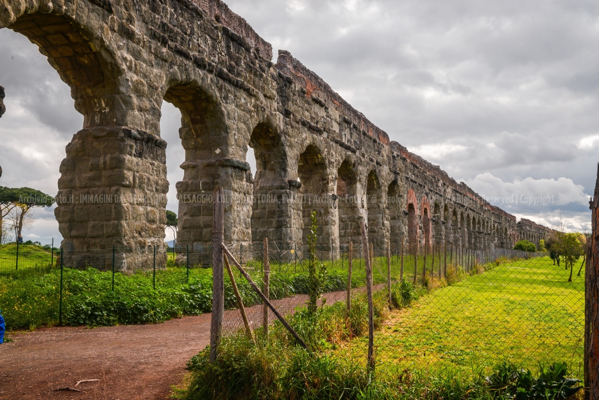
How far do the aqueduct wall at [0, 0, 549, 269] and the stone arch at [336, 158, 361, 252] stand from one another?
2.80 feet

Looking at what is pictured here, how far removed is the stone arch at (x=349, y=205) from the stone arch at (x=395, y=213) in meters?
5.64

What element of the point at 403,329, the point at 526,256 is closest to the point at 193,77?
the point at 403,329

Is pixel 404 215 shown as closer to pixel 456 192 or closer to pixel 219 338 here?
pixel 456 192

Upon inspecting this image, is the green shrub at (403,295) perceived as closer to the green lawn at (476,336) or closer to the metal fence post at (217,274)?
the green lawn at (476,336)

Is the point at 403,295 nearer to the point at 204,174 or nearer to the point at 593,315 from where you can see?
the point at 204,174

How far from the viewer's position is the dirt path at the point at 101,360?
175 inches

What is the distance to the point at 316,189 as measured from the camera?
1745cm

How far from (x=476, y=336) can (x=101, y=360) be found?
196 inches

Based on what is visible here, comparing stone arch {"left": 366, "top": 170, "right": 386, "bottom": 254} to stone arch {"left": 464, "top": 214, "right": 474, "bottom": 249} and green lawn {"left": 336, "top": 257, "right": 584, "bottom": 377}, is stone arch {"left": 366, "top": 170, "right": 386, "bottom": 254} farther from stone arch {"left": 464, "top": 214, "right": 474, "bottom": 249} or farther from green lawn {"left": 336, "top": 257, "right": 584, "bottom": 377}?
stone arch {"left": 464, "top": 214, "right": 474, "bottom": 249}

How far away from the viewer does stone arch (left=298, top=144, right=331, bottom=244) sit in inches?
666

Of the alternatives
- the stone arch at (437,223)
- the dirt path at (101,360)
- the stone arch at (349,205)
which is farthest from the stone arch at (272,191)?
the stone arch at (437,223)

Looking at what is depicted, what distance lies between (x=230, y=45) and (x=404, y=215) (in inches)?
640

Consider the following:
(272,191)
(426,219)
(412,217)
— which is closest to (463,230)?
(426,219)

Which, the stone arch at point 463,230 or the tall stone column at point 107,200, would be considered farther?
the stone arch at point 463,230
